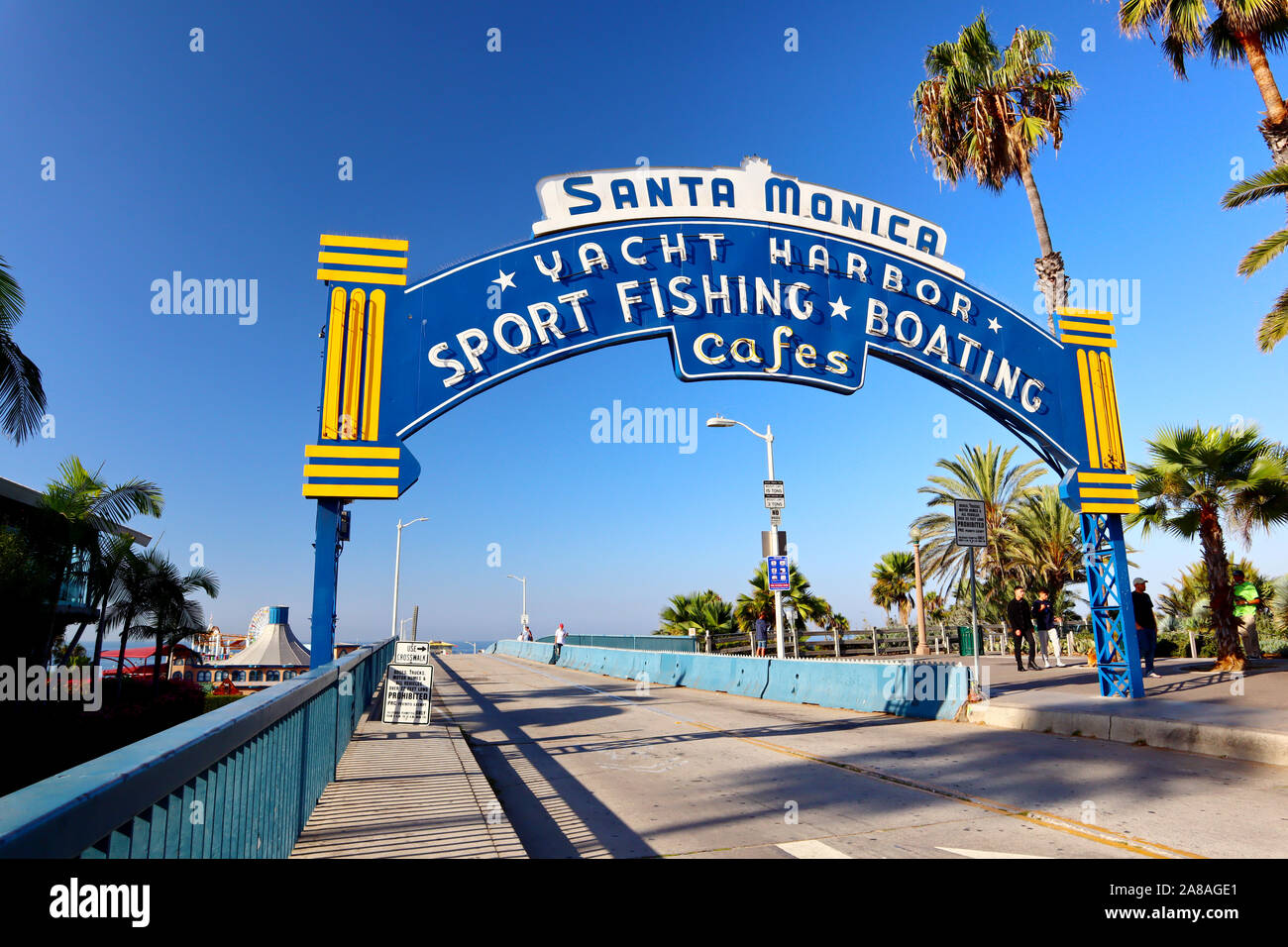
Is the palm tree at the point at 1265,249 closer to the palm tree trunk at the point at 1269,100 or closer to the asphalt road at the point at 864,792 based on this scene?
the palm tree trunk at the point at 1269,100

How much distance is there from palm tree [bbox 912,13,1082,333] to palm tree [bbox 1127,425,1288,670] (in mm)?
6267

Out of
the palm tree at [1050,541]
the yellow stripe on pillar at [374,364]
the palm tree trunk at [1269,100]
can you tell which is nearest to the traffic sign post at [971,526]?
the palm tree trunk at [1269,100]

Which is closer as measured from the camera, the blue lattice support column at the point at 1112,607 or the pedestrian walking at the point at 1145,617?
the blue lattice support column at the point at 1112,607

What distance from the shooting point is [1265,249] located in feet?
51.6

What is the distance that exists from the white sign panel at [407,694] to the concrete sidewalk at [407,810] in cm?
189

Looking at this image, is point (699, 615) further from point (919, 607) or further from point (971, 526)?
point (971, 526)

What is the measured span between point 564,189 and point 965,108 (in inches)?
549

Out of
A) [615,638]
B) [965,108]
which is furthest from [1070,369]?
[615,638]

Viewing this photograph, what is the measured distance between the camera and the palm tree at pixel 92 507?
21562 mm

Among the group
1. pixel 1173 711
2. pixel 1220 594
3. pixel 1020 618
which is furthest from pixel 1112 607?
pixel 1020 618

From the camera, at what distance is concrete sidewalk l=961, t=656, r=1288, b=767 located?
9.27 metres

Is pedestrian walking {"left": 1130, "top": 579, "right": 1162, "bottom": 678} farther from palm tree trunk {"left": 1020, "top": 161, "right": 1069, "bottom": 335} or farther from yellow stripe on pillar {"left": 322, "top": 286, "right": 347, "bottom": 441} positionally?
yellow stripe on pillar {"left": 322, "top": 286, "right": 347, "bottom": 441}

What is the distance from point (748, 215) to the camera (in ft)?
41.3
